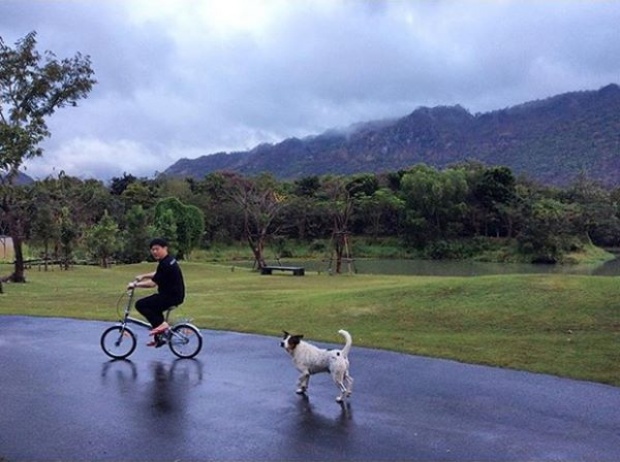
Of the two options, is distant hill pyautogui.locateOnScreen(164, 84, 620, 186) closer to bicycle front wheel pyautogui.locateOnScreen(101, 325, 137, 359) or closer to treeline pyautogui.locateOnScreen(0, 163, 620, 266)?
treeline pyautogui.locateOnScreen(0, 163, 620, 266)

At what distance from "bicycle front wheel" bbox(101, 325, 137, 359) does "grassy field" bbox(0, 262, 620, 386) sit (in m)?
3.31

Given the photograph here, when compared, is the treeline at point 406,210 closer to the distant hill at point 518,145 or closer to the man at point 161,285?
the man at point 161,285

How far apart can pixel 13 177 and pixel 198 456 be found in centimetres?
2360

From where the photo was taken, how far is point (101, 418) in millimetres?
6660

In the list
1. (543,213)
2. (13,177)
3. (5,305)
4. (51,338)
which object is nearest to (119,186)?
(543,213)

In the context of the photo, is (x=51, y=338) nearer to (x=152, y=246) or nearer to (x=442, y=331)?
(x=152, y=246)

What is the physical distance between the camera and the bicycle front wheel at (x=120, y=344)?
32.0 ft

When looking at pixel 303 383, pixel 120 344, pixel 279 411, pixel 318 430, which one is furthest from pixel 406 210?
pixel 318 430

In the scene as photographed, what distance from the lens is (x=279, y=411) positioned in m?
6.98

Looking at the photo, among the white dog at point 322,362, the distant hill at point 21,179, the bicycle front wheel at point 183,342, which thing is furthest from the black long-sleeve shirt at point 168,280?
the distant hill at point 21,179

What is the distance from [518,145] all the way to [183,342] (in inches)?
6349

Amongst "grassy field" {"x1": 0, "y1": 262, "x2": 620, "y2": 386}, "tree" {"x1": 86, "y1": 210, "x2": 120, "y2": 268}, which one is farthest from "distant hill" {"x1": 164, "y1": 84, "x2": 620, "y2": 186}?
"grassy field" {"x1": 0, "y1": 262, "x2": 620, "y2": 386}

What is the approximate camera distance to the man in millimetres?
9305

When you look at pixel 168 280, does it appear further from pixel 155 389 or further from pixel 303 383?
pixel 303 383
